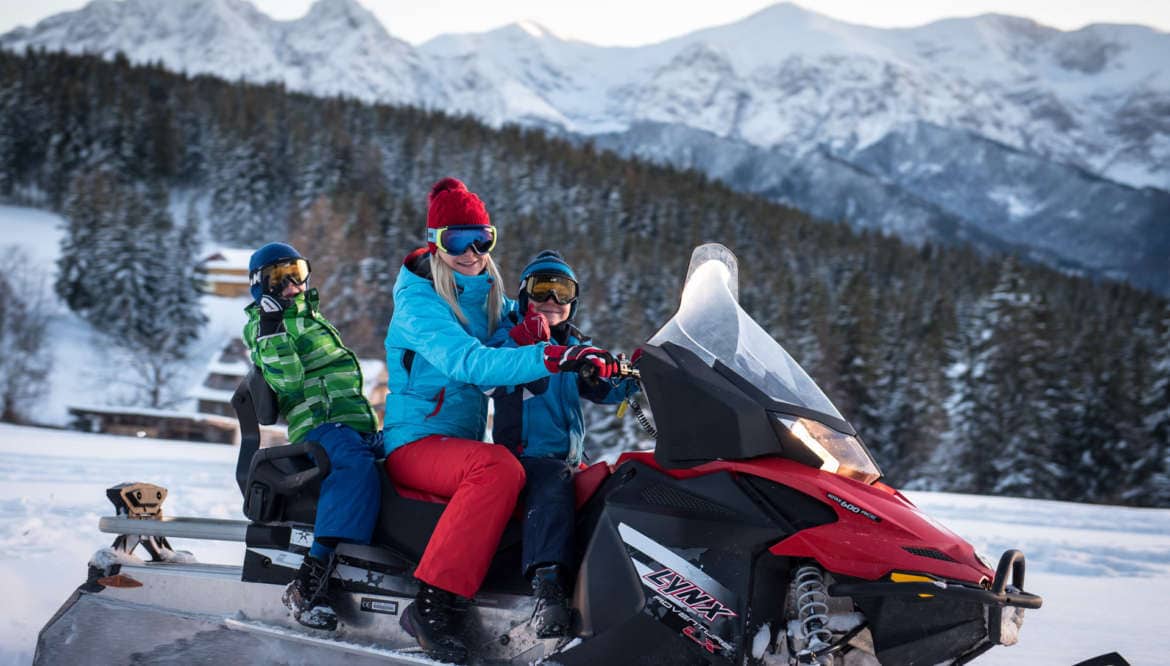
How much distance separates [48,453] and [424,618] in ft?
38.6

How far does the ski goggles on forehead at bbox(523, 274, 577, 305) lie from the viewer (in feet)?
Result: 12.5

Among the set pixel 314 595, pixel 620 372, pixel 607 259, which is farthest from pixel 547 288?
pixel 607 259

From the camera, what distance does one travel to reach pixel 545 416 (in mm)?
3508

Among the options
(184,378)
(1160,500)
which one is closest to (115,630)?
(1160,500)

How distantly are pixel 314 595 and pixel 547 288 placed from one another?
1393 mm

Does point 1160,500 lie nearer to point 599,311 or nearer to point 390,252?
point 599,311

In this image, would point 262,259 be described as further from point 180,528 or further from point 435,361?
point 435,361

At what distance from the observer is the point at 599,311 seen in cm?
4531

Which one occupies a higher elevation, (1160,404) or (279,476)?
(279,476)

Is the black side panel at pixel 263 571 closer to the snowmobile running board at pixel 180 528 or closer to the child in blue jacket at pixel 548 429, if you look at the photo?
the snowmobile running board at pixel 180 528

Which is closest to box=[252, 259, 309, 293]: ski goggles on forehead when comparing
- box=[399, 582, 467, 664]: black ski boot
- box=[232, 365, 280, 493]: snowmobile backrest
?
box=[232, 365, 280, 493]: snowmobile backrest

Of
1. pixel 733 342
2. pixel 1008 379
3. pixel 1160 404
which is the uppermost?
pixel 733 342

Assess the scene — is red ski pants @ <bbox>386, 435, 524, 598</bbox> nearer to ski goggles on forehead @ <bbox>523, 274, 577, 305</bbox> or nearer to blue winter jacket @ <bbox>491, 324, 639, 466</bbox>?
blue winter jacket @ <bbox>491, 324, 639, 466</bbox>

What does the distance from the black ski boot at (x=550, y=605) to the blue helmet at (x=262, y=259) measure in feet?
5.66
